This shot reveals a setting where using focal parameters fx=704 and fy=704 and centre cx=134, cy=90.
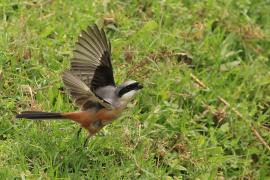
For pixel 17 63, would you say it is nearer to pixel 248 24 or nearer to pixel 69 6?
pixel 69 6

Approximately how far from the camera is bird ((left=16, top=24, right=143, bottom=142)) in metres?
5.09

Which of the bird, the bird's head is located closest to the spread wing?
the bird

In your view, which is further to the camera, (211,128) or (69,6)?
(69,6)

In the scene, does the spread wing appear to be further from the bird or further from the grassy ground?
the grassy ground

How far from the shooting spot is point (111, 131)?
5.80m

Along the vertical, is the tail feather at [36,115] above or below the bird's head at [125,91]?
below

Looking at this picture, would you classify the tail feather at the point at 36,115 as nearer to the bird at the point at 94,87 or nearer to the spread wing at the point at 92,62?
the bird at the point at 94,87

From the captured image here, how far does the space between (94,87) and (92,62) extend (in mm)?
193

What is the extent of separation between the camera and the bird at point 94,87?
16.7 feet

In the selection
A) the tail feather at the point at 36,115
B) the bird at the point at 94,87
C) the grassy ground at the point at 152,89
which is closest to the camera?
the tail feather at the point at 36,115

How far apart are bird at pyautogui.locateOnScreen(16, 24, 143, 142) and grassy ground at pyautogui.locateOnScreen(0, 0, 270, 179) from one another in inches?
13.1

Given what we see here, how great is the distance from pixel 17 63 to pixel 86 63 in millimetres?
1015

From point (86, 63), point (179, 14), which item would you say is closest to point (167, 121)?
point (86, 63)

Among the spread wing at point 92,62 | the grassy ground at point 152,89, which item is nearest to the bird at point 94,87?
the spread wing at point 92,62
